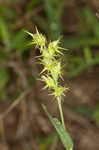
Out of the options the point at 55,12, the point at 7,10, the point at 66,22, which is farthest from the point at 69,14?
the point at 7,10

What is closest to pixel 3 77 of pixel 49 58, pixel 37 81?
pixel 37 81

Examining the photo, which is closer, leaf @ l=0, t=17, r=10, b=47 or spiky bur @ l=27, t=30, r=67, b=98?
spiky bur @ l=27, t=30, r=67, b=98

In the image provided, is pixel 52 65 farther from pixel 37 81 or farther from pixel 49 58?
pixel 37 81

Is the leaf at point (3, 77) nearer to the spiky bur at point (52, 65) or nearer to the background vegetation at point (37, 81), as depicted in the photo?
the background vegetation at point (37, 81)

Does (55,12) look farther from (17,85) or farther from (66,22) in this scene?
(17,85)

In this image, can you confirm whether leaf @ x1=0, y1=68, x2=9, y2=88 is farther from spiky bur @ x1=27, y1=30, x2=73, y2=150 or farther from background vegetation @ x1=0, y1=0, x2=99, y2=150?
spiky bur @ x1=27, y1=30, x2=73, y2=150

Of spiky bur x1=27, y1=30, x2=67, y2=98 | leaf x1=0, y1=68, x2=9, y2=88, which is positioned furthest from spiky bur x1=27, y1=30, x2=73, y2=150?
leaf x1=0, y1=68, x2=9, y2=88

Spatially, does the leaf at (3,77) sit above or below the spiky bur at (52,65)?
above

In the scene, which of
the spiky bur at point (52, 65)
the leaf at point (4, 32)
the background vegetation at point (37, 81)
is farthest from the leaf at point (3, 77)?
the spiky bur at point (52, 65)
